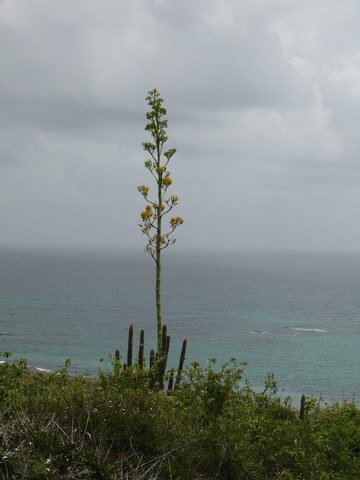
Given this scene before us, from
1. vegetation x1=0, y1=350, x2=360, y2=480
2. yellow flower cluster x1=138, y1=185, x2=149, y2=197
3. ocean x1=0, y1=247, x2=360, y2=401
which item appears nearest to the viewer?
vegetation x1=0, y1=350, x2=360, y2=480

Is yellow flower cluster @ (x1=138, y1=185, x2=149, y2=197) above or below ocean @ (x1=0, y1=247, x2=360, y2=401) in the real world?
above

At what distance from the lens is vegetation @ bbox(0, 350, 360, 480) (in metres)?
8.29

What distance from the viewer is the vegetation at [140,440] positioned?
8.29 meters

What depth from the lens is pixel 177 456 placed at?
9.48 metres

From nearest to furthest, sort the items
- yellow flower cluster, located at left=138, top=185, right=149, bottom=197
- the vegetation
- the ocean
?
the vegetation < yellow flower cluster, located at left=138, top=185, right=149, bottom=197 < the ocean

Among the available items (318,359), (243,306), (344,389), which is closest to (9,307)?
(243,306)

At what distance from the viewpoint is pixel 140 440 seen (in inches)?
372

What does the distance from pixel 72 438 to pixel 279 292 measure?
369ft

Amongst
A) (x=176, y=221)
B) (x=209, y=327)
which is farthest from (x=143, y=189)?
(x=209, y=327)

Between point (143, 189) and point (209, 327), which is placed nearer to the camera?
point (143, 189)

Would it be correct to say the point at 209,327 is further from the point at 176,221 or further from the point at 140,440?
the point at 140,440

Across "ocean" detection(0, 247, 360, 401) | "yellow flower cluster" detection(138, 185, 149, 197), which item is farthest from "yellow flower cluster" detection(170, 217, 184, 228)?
"ocean" detection(0, 247, 360, 401)

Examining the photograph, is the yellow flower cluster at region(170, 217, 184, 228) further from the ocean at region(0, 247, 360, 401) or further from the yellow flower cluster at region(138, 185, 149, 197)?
the ocean at region(0, 247, 360, 401)

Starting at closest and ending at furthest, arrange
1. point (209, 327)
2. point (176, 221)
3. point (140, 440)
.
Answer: point (140, 440)
point (176, 221)
point (209, 327)
